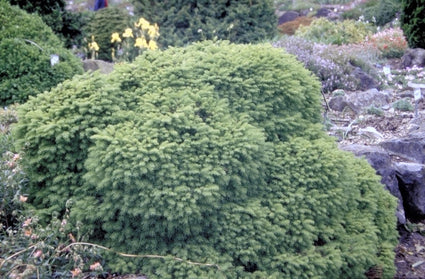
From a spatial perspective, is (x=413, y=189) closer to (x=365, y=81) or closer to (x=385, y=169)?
(x=385, y=169)

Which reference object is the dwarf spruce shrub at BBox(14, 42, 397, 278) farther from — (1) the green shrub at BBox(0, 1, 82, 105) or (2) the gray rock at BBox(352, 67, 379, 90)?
(2) the gray rock at BBox(352, 67, 379, 90)

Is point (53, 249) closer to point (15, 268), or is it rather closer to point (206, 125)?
point (15, 268)

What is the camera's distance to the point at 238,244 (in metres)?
3.09

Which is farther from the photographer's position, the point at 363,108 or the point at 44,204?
the point at 363,108

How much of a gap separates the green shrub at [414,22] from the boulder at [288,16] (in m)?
10.1

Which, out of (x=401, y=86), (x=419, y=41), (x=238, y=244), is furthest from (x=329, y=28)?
(x=238, y=244)

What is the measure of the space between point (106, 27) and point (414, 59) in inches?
243

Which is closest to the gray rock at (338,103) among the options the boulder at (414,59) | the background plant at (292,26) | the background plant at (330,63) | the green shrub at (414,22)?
the background plant at (330,63)

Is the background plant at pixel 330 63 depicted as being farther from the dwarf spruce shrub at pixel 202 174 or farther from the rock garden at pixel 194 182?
the dwarf spruce shrub at pixel 202 174

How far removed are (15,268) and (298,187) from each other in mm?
1777

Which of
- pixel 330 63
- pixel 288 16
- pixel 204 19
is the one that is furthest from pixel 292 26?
pixel 330 63

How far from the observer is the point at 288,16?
20.8m

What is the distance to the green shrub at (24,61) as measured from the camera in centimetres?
598

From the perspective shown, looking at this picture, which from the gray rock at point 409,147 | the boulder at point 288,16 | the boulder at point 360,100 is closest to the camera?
the gray rock at point 409,147
